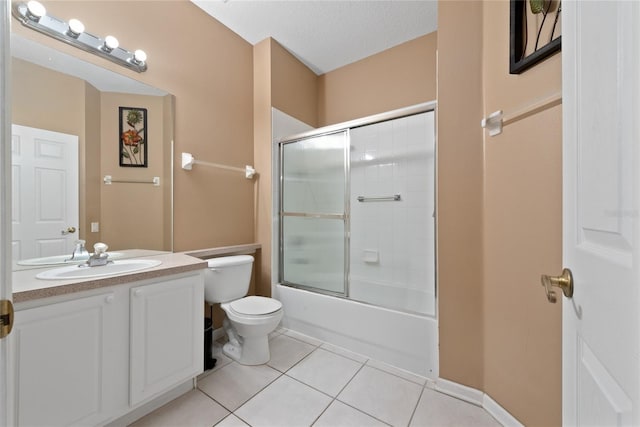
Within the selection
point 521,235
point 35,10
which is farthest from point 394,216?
point 35,10

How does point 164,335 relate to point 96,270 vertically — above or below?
below

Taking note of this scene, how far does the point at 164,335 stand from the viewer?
1.37m

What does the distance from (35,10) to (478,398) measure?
3161 mm

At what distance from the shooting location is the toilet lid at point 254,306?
1.77 metres

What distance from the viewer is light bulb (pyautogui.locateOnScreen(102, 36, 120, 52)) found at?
153 cm

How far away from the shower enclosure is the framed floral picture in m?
1.16

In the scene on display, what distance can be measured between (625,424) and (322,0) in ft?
8.54

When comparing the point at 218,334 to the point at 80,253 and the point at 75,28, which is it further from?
the point at 75,28

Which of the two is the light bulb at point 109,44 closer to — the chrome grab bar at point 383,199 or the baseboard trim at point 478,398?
the chrome grab bar at point 383,199

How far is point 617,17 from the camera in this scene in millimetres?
368

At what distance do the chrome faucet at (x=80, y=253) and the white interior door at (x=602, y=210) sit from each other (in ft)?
6.92

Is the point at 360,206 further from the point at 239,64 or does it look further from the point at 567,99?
the point at 567,99

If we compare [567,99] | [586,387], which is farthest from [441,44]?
[586,387]

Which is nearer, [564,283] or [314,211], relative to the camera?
[564,283]
